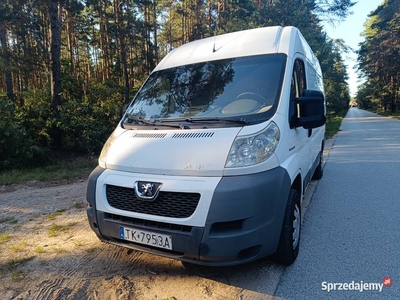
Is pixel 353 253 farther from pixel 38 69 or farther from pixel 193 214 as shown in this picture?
pixel 38 69

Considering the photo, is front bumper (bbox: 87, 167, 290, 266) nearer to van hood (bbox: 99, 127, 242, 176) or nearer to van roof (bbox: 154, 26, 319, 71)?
van hood (bbox: 99, 127, 242, 176)

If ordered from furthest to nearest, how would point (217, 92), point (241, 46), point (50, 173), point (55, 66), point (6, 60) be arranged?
point (6, 60) < point (55, 66) < point (50, 173) < point (241, 46) < point (217, 92)

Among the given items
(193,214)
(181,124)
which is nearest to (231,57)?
(181,124)

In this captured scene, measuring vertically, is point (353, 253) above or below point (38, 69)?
below

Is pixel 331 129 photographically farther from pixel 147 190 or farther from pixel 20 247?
pixel 20 247

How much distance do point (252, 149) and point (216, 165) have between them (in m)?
0.34

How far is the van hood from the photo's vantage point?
7.61ft

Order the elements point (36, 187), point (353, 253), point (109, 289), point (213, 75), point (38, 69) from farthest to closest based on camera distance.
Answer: point (38, 69) < point (36, 187) < point (213, 75) < point (353, 253) < point (109, 289)

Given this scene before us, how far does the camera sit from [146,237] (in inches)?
93.4

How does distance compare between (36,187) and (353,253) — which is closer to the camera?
(353,253)

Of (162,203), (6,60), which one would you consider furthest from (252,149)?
(6,60)

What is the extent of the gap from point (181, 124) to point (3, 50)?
12060 millimetres

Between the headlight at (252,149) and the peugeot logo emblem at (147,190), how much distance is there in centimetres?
61

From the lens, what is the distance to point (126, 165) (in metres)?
2.61
